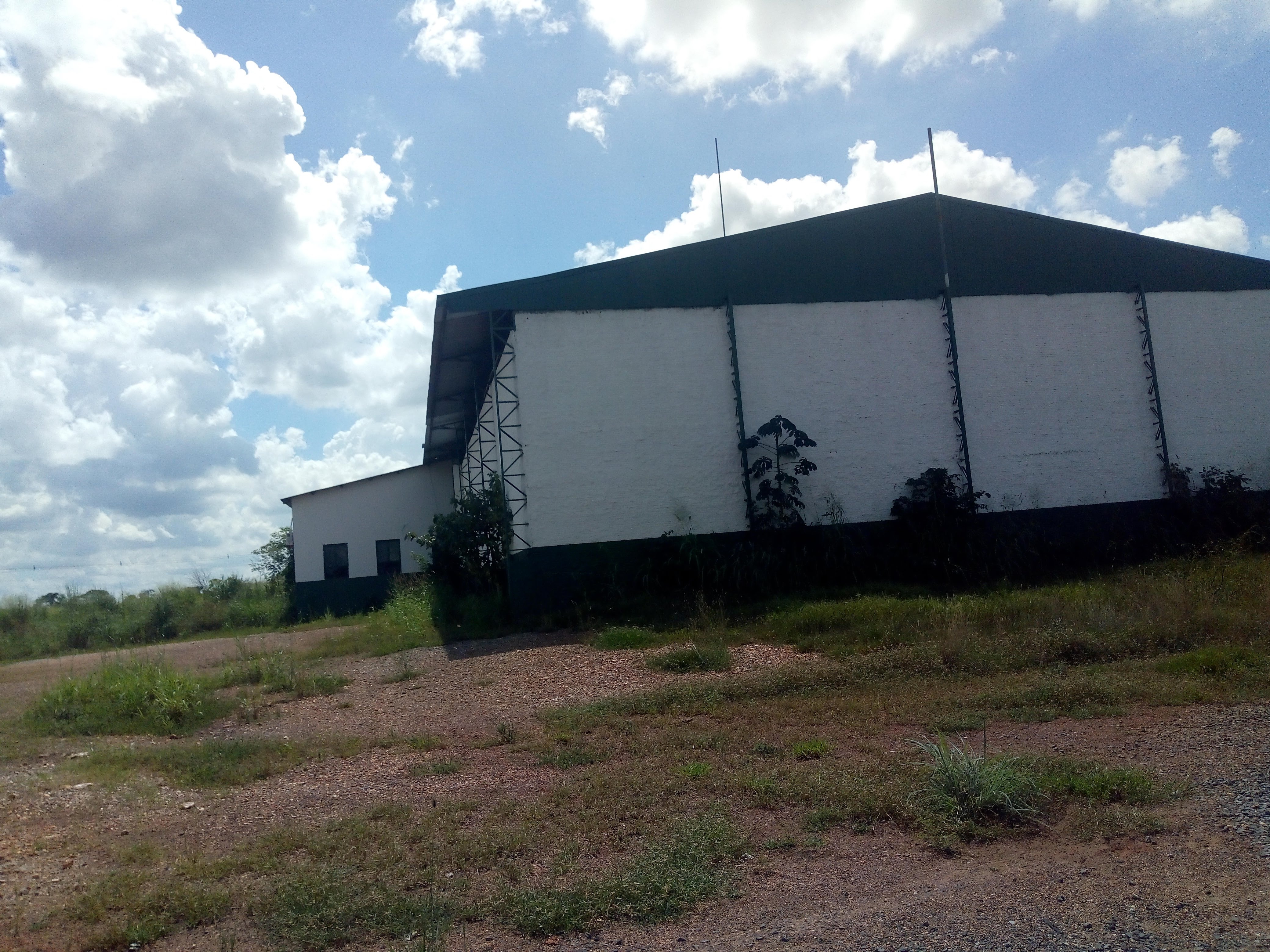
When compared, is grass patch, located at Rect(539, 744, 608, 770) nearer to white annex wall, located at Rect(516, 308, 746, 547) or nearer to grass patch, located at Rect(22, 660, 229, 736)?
grass patch, located at Rect(22, 660, 229, 736)

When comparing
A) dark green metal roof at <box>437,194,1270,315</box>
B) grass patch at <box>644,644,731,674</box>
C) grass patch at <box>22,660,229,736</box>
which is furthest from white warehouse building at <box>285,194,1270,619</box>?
grass patch at <box>22,660,229,736</box>

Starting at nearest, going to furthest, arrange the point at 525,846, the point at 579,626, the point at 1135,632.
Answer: the point at 525,846
the point at 1135,632
the point at 579,626

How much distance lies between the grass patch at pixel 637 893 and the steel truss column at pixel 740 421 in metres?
12.1

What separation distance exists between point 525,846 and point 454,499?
41.5 ft

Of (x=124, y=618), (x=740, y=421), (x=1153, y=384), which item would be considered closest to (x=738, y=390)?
(x=740, y=421)

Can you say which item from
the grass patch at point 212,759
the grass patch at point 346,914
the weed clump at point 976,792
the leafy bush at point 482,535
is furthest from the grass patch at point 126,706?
the weed clump at point 976,792

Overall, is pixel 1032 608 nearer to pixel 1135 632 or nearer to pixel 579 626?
pixel 1135 632

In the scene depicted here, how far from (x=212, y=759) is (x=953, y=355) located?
604 inches

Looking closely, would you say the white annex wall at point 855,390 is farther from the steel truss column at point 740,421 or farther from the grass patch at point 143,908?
the grass patch at point 143,908

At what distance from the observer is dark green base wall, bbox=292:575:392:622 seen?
25.7 metres

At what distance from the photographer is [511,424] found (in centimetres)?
1697

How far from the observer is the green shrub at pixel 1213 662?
933 cm

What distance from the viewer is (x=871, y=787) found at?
20.6ft

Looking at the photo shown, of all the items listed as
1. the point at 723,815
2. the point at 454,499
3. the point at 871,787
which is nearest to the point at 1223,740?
the point at 871,787
